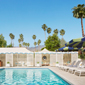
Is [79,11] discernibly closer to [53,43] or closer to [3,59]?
[53,43]

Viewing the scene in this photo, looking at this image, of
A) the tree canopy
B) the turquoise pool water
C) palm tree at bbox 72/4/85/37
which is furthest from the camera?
the tree canopy

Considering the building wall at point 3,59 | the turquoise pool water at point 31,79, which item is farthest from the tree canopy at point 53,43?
the turquoise pool water at point 31,79

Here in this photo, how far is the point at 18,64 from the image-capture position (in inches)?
824

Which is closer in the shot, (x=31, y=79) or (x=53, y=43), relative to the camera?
(x=31, y=79)

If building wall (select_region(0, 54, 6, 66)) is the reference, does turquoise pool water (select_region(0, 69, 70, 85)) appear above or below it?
below

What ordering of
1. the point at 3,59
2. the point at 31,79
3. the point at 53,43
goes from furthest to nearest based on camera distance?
Result: 1. the point at 53,43
2. the point at 3,59
3. the point at 31,79

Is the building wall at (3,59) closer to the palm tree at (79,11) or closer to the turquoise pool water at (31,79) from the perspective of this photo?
the turquoise pool water at (31,79)

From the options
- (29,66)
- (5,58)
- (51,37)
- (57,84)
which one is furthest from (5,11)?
(57,84)

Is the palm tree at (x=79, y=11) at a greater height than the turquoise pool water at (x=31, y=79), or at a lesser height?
greater

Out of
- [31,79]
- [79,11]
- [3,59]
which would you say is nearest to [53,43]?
[79,11]

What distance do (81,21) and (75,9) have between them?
10.2 ft

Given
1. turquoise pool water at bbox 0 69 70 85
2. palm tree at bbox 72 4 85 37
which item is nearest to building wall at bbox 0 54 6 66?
turquoise pool water at bbox 0 69 70 85

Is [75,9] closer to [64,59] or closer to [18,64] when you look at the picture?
[64,59]

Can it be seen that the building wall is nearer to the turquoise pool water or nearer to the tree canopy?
the turquoise pool water
